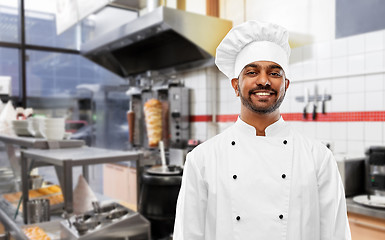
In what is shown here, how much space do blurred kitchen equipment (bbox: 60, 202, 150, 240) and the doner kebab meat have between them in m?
2.58

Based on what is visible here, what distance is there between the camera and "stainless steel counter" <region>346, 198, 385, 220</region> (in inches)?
79.9

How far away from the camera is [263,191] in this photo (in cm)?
101

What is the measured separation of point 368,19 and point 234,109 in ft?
5.40

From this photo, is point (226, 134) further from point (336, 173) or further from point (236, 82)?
point (336, 173)

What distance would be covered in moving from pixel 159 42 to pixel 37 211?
2822 mm

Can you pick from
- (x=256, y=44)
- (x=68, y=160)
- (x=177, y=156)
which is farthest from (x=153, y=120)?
(x=256, y=44)

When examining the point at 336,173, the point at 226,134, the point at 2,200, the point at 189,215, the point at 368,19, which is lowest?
the point at 2,200

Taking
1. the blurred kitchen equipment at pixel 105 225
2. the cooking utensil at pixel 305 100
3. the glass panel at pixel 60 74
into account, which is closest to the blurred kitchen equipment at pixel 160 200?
the blurred kitchen equipment at pixel 105 225

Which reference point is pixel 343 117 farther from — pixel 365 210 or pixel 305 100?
pixel 365 210

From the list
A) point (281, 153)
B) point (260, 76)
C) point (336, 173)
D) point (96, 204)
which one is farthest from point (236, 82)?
point (96, 204)

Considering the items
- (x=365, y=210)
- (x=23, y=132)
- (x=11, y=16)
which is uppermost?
(x=11, y=16)

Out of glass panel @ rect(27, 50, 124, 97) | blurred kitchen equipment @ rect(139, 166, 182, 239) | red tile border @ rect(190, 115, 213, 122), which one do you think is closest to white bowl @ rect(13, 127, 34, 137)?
blurred kitchen equipment @ rect(139, 166, 182, 239)

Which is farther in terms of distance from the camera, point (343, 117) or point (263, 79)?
point (343, 117)

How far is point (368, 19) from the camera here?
2.64 meters
